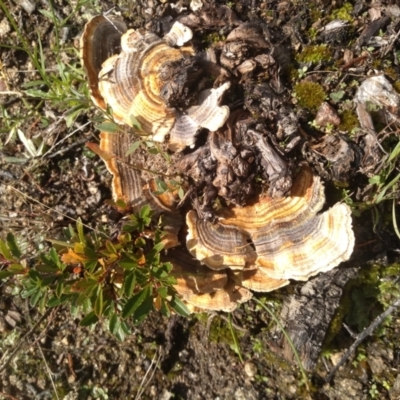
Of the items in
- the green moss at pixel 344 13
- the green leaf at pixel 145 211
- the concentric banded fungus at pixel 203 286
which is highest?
the green moss at pixel 344 13

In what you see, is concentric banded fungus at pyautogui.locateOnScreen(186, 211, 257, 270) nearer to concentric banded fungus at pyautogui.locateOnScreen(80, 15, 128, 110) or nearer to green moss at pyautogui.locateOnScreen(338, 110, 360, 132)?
green moss at pyautogui.locateOnScreen(338, 110, 360, 132)

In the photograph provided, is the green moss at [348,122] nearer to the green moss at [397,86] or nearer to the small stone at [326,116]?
the small stone at [326,116]

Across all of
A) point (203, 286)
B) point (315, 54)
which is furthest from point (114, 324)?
point (315, 54)

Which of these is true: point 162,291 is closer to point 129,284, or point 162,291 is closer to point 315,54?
point 129,284

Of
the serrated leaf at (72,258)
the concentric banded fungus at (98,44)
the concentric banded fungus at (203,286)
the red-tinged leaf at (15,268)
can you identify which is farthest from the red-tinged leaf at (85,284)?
the concentric banded fungus at (98,44)

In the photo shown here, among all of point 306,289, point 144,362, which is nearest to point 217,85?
point 306,289

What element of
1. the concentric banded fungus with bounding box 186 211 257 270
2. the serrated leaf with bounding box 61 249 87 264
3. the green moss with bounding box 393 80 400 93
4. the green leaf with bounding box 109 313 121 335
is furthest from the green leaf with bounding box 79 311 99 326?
the green moss with bounding box 393 80 400 93
